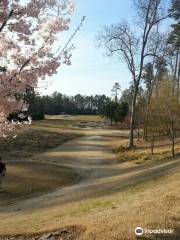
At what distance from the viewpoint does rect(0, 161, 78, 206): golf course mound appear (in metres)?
23.4

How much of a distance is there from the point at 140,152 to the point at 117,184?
17.7 meters

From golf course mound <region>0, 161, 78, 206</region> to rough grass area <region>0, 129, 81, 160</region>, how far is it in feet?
24.4

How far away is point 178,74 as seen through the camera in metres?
60.0

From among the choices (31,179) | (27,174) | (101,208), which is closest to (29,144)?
(27,174)

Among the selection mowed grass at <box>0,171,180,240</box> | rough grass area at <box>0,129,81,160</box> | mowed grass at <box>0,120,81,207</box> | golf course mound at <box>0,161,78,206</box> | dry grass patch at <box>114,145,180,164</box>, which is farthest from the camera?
rough grass area at <box>0,129,81,160</box>

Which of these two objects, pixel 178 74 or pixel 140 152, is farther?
pixel 178 74

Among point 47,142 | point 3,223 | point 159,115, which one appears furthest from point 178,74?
point 3,223

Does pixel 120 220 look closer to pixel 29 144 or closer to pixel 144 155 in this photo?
pixel 144 155

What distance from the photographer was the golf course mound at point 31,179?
23442 millimetres

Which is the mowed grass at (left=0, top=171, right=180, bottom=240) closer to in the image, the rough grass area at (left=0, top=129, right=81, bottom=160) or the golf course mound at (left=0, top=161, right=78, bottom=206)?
the golf course mound at (left=0, top=161, right=78, bottom=206)

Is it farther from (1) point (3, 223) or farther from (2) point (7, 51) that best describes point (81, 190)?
(2) point (7, 51)

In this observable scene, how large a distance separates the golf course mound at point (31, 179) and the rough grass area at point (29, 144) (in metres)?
7.44

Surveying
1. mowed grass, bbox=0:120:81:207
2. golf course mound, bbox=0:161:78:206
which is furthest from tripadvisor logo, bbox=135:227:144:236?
golf course mound, bbox=0:161:78:206

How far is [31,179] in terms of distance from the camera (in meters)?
28.3
